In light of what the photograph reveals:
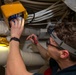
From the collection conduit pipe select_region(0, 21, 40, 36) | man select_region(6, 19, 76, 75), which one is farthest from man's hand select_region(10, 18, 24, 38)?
conduit pipe select_region(0, 21, 40, 36)

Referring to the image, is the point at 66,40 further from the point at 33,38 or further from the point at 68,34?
the point at 33,38

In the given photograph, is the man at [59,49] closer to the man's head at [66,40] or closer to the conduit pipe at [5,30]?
the man's head at [66,40]

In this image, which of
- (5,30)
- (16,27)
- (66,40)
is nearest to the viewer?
(66,40)

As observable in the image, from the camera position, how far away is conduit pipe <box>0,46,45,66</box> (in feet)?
4.42

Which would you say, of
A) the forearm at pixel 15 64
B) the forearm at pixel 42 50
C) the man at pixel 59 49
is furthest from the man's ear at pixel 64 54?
the forearm at pixel 42 50

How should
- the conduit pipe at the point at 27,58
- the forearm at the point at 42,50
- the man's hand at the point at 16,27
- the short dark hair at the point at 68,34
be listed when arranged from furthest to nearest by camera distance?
the forearm at the point at 42,50
the conduit pipe at the point at 27,58
the man's hand at the point at 16,27
the short dark hair at the point at 68,34

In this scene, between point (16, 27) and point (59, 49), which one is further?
point (16, 27)

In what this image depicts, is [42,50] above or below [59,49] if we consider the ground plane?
below

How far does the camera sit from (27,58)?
4.73 feet

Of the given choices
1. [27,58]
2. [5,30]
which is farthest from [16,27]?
[27,58]

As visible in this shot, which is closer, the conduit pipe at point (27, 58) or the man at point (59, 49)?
the man at point (59, 49)

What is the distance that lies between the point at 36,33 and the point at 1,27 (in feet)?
0.95

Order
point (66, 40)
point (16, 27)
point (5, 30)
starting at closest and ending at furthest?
point (66, 40)
point (16, 27)
point (5, 30)

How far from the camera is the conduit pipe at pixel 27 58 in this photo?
1348 millimetres
